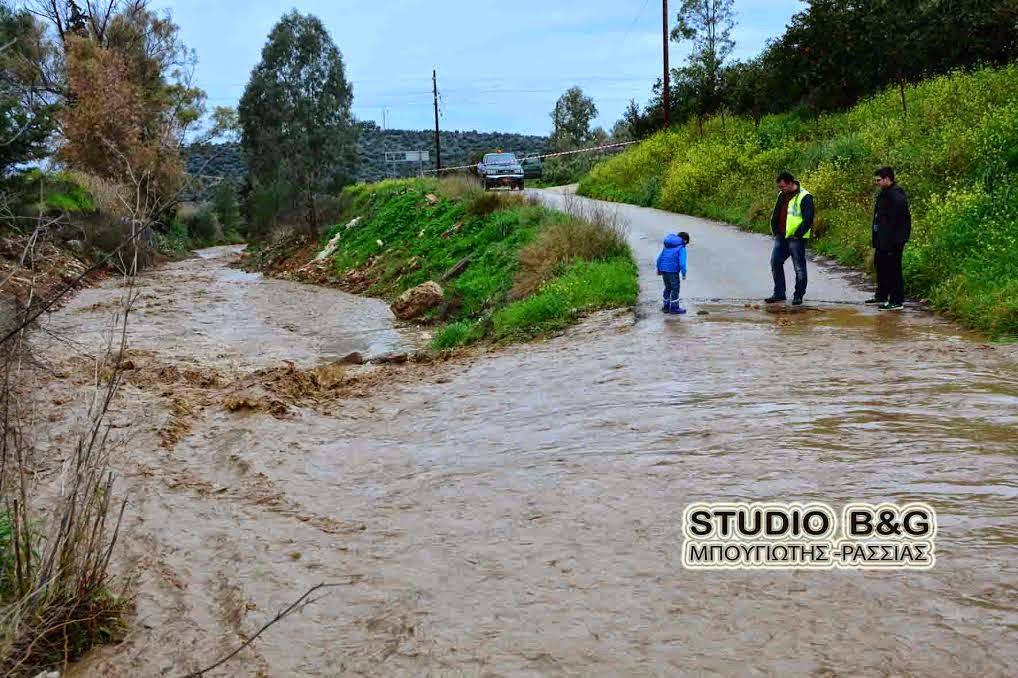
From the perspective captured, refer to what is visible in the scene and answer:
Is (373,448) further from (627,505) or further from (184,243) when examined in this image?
(184,243)

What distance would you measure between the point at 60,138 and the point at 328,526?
36.5m

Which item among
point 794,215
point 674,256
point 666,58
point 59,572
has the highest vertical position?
point 666,58

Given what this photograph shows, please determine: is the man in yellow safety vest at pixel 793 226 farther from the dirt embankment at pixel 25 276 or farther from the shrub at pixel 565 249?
the dirt embankment at pixel 25 276

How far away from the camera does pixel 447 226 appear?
86.2 feet

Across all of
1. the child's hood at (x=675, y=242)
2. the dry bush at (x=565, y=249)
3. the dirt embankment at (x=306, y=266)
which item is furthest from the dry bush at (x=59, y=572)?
the dirt embankment at (x=306, y=266)

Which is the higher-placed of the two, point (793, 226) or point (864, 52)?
point (864, 52)

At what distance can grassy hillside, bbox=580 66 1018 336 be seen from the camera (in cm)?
1241

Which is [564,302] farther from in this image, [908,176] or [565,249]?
[908,176]

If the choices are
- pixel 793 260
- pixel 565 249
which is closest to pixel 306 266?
pixel 565 249

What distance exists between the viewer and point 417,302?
63.4 ft

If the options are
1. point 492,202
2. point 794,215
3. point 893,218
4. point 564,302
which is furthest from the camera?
point 492,202

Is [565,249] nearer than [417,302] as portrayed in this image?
Yes

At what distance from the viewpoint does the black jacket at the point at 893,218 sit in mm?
11523

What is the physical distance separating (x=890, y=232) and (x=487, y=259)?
1051 cm
